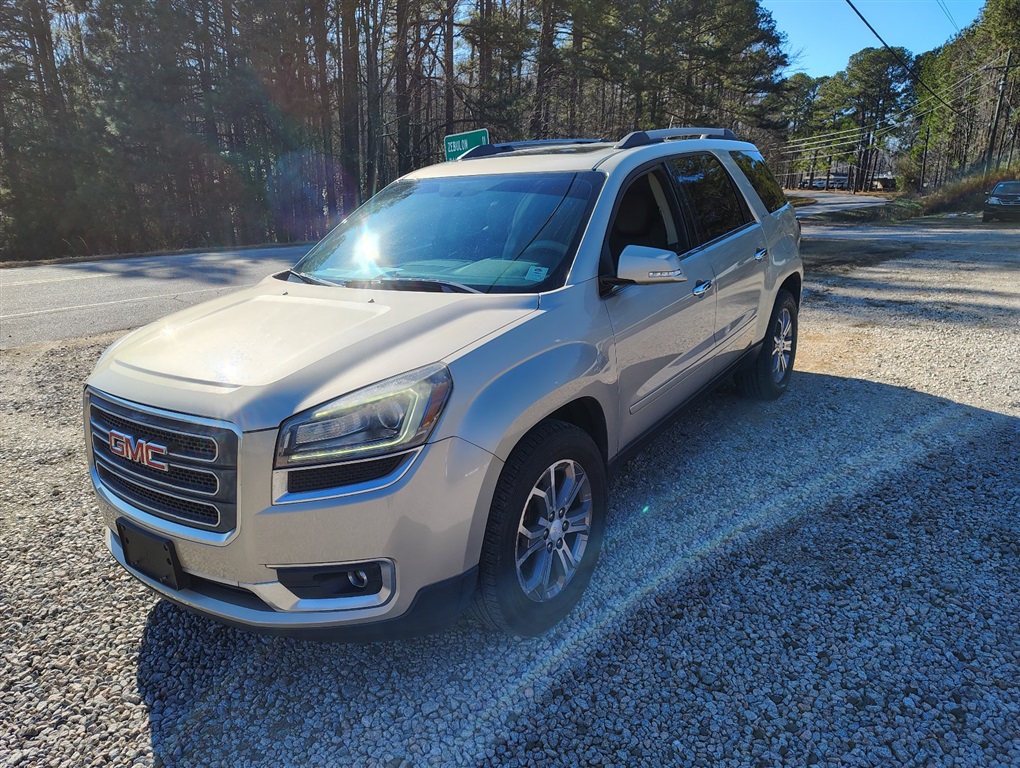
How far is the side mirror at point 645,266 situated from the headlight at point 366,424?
113cm

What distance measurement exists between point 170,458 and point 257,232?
31.4 meters

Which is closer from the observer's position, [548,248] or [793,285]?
[548,248]

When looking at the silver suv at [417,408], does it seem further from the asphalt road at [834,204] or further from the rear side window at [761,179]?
the asphalt road at [834,204]

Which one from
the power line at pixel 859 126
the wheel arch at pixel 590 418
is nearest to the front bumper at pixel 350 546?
the wheel arch at pixel 590 418

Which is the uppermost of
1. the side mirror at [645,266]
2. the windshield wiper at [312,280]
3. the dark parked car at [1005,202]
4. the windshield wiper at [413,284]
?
the dark parked car at [1005,202]

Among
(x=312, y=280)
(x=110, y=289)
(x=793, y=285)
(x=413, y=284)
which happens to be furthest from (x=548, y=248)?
(x=110, y=289)

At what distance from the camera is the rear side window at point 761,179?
482 centimetres

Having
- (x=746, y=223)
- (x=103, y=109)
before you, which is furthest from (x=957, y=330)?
(x=103, y=109)

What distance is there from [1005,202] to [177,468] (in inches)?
1090

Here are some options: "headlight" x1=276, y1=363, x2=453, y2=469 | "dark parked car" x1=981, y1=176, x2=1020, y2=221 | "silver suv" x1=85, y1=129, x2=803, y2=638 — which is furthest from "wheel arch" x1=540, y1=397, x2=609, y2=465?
"dark parked car" x1=981, y1=176, x2=1020, y2=221

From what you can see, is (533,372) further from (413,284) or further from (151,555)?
(151,555)

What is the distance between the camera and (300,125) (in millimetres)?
28844

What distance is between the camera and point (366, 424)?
2053mm

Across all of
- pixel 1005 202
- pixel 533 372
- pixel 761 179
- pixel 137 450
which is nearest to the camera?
pixel 137 450
